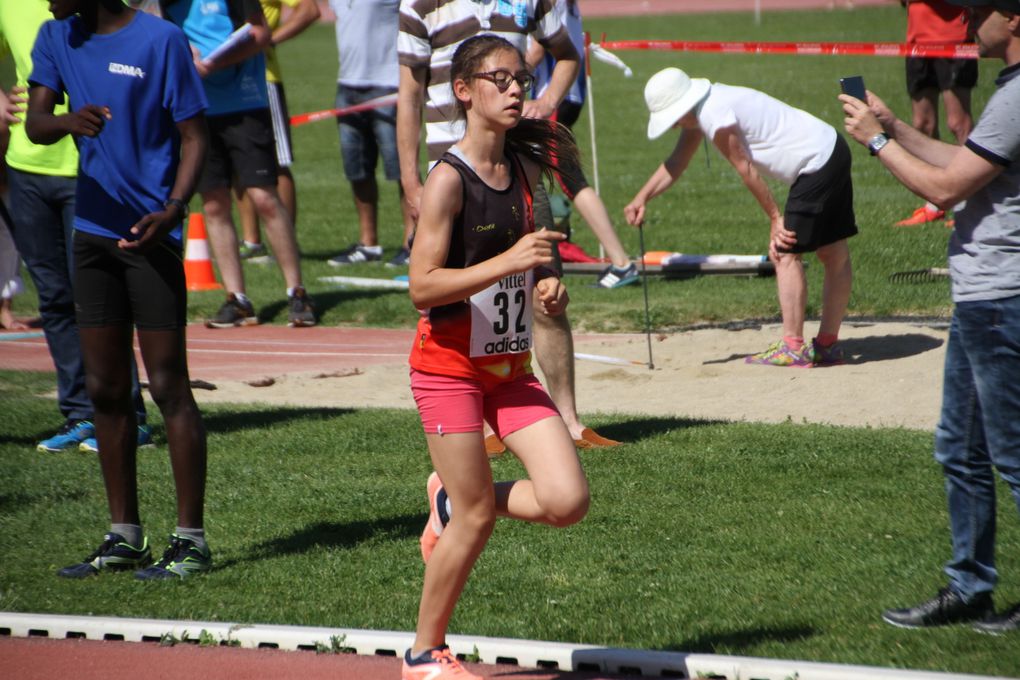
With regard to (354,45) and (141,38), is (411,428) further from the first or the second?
(354,45)

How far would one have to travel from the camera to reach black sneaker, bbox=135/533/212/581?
5531mm

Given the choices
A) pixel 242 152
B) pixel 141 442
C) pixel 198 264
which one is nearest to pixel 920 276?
pixel 242 152

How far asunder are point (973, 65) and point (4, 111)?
9672 millimetres

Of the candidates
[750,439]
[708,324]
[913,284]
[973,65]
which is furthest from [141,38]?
[973,65]

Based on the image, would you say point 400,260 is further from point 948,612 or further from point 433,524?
point 948,612

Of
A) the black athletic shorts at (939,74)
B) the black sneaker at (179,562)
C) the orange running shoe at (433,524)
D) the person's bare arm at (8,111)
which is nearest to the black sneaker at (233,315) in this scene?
the person's bare arm at (8,111)

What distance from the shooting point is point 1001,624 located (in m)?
4.66

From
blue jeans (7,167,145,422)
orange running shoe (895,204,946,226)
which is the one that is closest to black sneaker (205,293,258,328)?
blue jeans (7,167,145,422)

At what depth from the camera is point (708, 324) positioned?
35.1ft

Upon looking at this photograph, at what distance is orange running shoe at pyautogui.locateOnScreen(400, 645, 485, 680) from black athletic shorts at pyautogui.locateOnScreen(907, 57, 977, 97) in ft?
35.1

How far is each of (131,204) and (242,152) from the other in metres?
5.30

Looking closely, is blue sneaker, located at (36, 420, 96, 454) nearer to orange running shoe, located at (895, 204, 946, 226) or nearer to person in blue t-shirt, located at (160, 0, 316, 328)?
person in blue t-shirt, located at (160, 0, 316, 328)

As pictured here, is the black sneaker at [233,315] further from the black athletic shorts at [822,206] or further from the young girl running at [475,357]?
the young girl running at [475,357]

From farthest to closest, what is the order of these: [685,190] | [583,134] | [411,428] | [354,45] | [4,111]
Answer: [583,134] < [685,190] < [354,45] < [411,428] < [4,111]
